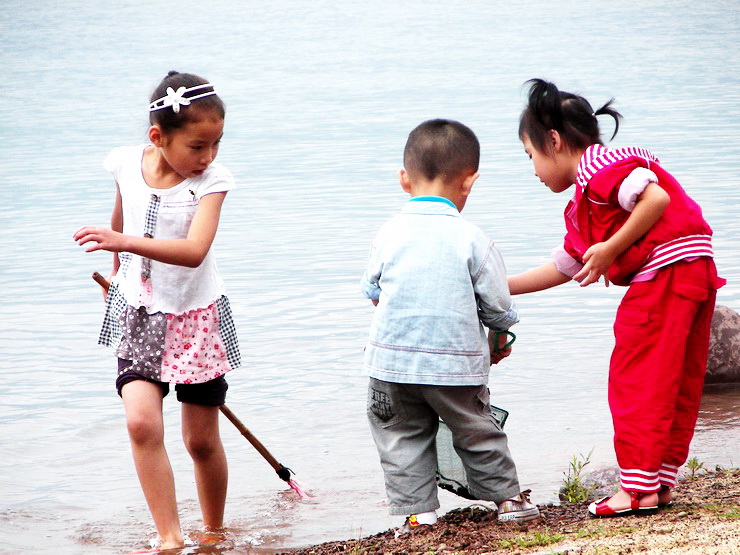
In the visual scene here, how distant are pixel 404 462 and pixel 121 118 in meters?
22.2

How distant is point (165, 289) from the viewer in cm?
385

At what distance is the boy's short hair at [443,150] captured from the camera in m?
3.61

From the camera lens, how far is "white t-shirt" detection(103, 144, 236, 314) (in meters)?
3.81

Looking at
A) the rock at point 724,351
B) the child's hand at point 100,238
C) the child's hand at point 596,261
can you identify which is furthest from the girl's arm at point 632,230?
the rock at point 724,351

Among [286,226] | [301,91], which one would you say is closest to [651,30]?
[301,91]

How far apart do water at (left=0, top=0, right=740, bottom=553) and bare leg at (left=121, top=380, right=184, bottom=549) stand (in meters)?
0.52

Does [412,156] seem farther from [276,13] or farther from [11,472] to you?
Answer: [276,13]

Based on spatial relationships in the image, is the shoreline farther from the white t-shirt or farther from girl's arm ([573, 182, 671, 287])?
the white t-shirt

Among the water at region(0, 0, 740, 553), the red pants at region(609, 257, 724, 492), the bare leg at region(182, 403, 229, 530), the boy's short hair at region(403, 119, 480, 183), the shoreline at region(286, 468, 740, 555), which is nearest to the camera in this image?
the shoreline at region(286, 468, 740, 555)

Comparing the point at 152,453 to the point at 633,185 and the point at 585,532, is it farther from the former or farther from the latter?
the point at 633,185

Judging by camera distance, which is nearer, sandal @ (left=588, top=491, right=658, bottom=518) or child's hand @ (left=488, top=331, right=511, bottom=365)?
sandal @ (left=588, top=491, right=658, bottom=518)

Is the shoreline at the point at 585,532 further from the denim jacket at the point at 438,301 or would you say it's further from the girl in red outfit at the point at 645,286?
the denim jacket at the point at 438,301

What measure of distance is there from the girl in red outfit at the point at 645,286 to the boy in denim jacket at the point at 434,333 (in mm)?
303

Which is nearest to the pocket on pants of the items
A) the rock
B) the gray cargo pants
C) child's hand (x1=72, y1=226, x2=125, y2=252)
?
the gray cargo pants
